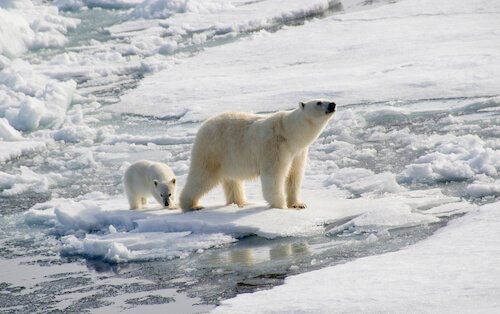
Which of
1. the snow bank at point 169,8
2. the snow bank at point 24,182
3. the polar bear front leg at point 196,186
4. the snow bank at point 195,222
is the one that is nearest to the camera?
the snow bank at point 195,222

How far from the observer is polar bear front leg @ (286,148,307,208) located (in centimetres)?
757

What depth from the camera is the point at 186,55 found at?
16.0 metres

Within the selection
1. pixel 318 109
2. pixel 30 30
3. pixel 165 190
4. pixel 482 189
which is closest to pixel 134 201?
pixel 165 190

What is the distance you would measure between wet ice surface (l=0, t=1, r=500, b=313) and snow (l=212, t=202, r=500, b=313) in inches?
13.3

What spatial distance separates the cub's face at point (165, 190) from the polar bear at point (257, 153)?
23 cm

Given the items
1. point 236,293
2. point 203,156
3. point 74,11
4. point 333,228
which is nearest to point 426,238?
point 333,228

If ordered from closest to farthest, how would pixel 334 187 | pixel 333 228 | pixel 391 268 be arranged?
pixel 391 268 → pixel 333 228 → pixel 334 187

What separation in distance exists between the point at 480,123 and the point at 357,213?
3313 millimetres

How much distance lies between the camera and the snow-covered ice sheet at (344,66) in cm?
1191

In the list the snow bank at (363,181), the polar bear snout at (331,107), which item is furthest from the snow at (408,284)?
the snow bank at (363,181)

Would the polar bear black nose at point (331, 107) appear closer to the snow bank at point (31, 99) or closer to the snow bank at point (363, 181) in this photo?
the snow bank at point (363, 181)

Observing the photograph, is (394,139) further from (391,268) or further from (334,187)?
(391,268)

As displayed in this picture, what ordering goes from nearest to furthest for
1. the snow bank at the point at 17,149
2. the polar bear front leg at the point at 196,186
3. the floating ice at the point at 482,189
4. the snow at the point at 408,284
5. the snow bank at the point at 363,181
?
the snow at the point at 408,284
the floating ice at the point at 482,189
the polar bear front leg at the point at 196,186
the snow bank at the point at 363,181
the snow bank at the point at 17,149

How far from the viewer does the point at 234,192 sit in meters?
7.81
